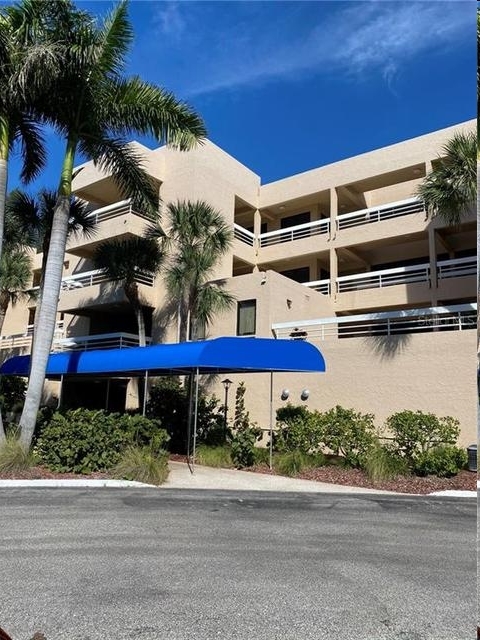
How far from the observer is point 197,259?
18906 mm

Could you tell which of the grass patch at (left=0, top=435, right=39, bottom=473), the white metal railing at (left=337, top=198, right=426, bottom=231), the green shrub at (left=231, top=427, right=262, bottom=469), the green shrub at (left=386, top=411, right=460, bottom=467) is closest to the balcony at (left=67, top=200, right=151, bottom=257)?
the white metal railing at (left=337, top=198, right=426, bottom=231)

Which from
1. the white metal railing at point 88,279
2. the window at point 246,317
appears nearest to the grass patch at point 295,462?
the window at point 246,317

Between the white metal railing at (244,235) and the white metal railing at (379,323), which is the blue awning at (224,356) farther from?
the white metal railing at (244,235)

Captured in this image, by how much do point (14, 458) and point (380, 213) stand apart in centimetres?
A: 1820

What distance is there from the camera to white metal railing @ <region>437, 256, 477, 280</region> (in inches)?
811

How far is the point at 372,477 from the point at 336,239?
14.7m

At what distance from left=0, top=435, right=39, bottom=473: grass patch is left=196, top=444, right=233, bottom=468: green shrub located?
12.9ft

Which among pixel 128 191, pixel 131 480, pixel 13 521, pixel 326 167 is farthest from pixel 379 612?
pixel 326 167

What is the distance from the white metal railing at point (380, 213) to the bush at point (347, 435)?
40.0 ft

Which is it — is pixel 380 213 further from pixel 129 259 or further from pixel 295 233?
pixel 129 259

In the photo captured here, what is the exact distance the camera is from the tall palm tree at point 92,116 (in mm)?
12133

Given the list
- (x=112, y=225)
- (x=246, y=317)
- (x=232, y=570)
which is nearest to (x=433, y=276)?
(x=246, y=317)

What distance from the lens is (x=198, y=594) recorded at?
4496 millimetres

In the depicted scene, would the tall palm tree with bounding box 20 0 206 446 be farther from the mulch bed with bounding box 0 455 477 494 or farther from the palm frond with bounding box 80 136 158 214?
the mulch bed with bounding box 0 455 477 494
